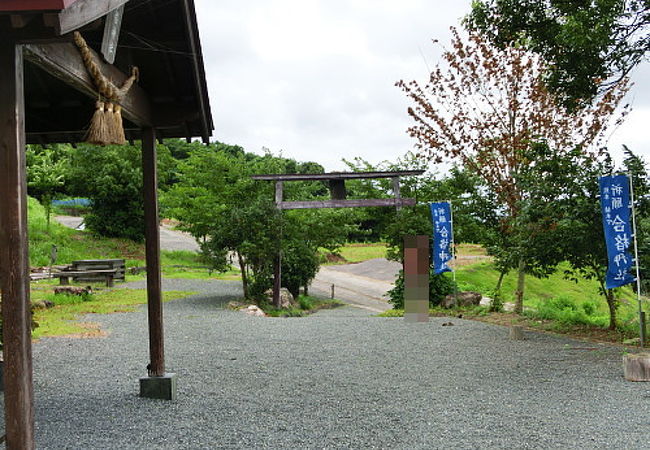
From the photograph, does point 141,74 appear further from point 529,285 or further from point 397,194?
point 529,285

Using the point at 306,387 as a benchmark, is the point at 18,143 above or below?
above

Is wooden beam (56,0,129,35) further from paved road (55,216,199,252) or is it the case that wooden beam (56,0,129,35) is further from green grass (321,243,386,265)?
paved road (55,216,199,252)

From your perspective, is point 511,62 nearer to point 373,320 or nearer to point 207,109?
point 373,320

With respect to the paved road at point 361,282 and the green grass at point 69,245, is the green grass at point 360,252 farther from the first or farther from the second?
the green grass at point 69,245

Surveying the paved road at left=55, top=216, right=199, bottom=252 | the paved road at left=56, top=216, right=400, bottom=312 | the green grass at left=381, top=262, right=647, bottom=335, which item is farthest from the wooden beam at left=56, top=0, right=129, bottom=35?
the paved road at left=55, top=216, right=199, bottom=252

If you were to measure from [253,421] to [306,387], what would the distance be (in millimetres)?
1411

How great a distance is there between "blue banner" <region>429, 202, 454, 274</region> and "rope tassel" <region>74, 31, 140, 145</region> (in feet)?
31.4

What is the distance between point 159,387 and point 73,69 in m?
3.03

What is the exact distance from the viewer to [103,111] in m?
4.28

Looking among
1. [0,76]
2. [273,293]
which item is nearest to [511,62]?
[273,293]

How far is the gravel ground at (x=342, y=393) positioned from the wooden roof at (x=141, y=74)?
259 cm

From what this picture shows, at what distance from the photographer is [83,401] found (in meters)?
5.50

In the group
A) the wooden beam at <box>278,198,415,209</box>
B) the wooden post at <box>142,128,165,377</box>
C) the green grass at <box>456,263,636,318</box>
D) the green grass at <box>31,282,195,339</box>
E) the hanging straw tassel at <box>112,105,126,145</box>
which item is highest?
the hanging straw tassel at <box>112,105,126,145</box>

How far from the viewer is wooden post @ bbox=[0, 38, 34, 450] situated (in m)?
3.15
